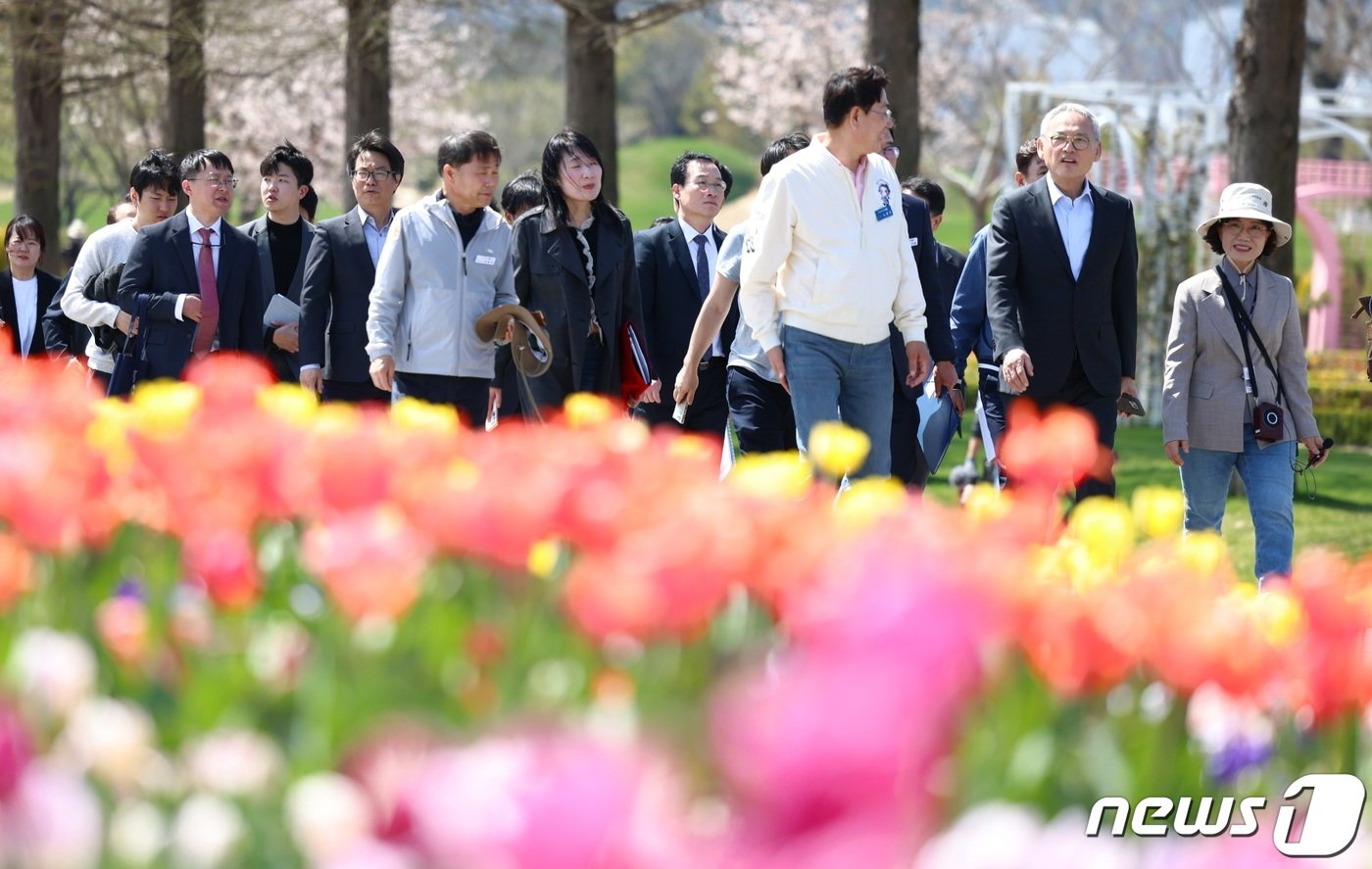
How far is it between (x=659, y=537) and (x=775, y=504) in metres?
0.43

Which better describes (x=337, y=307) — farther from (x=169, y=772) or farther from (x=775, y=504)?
(x=169, y=772)

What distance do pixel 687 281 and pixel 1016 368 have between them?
1.99 meters

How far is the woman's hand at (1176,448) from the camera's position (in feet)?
23.8

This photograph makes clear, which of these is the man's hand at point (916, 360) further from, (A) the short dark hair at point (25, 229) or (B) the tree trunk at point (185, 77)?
(B) the tree trunk at point (185, 77)

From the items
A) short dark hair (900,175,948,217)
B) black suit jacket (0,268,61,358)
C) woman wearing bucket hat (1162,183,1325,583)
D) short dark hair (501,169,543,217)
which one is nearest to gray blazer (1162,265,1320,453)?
woman wearing bucket hat (1162,183,1325,583)

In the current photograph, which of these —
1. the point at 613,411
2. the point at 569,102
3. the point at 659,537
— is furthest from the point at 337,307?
the point at 569,102

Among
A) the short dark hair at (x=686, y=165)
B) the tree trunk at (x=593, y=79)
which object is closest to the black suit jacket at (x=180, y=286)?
the short dark hair at (x=686, y=165)

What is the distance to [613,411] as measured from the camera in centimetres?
341

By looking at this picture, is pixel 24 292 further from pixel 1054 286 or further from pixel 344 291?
pixel 1054 286

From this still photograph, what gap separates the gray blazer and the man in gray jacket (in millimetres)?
2697

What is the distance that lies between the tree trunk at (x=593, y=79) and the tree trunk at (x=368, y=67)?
166 centimetres

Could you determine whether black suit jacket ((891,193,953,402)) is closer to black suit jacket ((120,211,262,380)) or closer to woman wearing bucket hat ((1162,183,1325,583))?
woman wearing bucket hat ((1162,183,1325,583))

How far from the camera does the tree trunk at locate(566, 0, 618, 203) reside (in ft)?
54.3

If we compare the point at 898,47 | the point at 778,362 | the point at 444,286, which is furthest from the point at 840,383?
the point at 898,47
